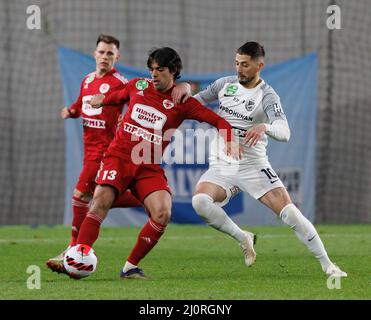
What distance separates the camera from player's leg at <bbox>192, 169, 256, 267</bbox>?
8.55m

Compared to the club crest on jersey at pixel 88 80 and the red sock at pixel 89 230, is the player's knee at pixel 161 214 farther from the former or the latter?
the club crest on jersey at pixel 88 80

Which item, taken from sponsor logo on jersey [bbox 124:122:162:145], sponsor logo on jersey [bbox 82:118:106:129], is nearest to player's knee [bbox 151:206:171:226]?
sponsor logo on jersey [bbox 124:122:162:145]

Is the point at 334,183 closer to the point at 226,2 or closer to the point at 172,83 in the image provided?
the point at 226,2

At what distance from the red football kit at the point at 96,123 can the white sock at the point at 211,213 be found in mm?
1429

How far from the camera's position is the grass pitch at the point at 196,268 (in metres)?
6.78

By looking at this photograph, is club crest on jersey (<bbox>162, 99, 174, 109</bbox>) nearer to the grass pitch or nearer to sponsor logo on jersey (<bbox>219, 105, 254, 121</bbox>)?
sponsor logo on jersey (<bbox>219, 105, 254, 121</bbox>)

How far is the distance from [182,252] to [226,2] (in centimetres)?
920

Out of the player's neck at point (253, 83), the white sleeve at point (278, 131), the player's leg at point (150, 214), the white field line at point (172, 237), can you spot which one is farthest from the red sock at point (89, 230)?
the white field line at point (172, 237)

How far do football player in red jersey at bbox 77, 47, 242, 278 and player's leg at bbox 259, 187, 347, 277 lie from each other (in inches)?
26.9

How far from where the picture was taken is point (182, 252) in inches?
426

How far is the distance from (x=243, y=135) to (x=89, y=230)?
175cm

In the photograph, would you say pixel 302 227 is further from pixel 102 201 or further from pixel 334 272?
pixel 102 201
